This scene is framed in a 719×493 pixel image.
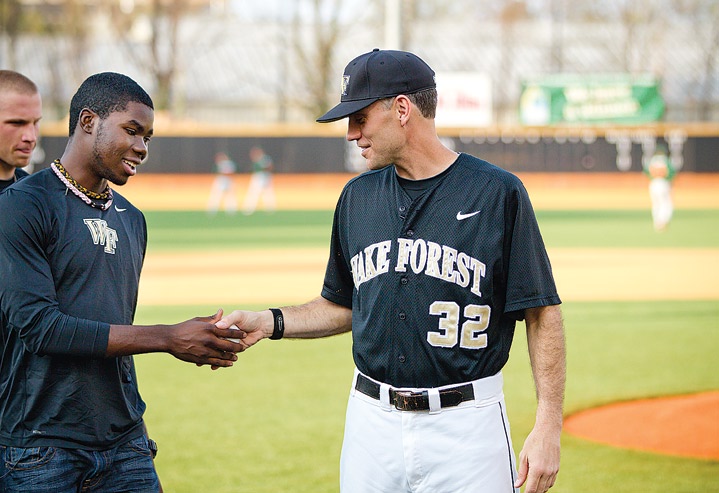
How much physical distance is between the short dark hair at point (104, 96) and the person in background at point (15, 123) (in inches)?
43.6

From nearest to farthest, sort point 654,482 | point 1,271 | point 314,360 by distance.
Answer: point 1,271 < point 654,482 < point 314,360

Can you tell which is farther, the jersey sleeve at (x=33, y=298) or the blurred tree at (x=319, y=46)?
the blurred tree at (x=319, y=46)

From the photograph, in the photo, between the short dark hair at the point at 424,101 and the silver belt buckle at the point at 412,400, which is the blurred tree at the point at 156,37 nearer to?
the short dark hair at the point at 424,101

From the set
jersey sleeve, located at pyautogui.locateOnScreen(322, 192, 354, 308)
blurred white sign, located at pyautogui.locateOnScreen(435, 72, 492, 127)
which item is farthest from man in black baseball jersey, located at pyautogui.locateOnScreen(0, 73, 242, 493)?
blurred white sign, located at pyautogui.locateOnScreen(435, 72, 492, 127)

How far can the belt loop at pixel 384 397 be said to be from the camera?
3.37m

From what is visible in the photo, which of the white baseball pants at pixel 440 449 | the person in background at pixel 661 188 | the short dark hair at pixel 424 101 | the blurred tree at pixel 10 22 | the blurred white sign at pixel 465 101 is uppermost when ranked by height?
the blurred tree at pixel 10 22

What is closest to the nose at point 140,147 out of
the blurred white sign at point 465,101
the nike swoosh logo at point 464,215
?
the nike swoosh logo at point 464,215

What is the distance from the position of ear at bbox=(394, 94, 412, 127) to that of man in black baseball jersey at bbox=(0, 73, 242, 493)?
35.5 inches

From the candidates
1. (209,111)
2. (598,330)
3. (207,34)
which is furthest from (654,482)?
(207,34)

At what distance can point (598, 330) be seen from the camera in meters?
11.9

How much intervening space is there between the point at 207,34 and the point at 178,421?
50687 millimetres

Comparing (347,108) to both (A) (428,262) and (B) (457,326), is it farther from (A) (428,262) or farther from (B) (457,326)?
(B) (457,326)

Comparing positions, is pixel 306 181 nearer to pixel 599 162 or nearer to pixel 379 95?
pixel 599 162

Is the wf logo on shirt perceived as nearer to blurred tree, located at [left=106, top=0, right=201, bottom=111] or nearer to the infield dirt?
the infield dirt
